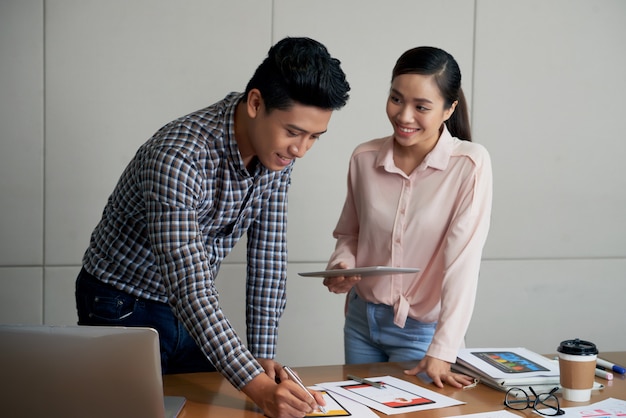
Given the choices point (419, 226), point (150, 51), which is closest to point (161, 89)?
point (150, 51)

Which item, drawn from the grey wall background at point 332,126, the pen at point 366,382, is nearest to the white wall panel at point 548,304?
the grey wall background at point 332,126

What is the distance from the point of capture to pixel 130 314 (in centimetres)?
180

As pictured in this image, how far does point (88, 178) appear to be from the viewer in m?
2.96

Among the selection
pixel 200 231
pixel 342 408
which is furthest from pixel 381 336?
pixel 200 231

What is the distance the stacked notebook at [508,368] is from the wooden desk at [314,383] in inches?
1.4

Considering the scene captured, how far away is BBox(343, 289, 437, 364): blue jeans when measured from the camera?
204 centimetres

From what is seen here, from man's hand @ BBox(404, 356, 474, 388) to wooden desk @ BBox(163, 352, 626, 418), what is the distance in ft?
0.07

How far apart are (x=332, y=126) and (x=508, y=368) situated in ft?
5.53

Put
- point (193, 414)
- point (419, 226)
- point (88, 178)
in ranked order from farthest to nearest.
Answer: point (88, 178), point (419, 226), point (193, 414)

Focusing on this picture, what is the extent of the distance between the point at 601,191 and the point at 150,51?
2.40 m

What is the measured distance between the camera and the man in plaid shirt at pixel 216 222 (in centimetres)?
150

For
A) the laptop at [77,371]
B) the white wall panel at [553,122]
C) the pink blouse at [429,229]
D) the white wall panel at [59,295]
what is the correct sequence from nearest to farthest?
the laptop at [77,371]
the pink blouse at [429,229]
the white wall panel at [59,295]
the white wall panel at [553,122]

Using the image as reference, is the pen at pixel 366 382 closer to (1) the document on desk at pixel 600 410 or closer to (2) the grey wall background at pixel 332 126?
(1) the document on desk at pixel 600 410

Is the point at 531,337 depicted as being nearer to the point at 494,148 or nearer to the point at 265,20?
the point at 494,148
